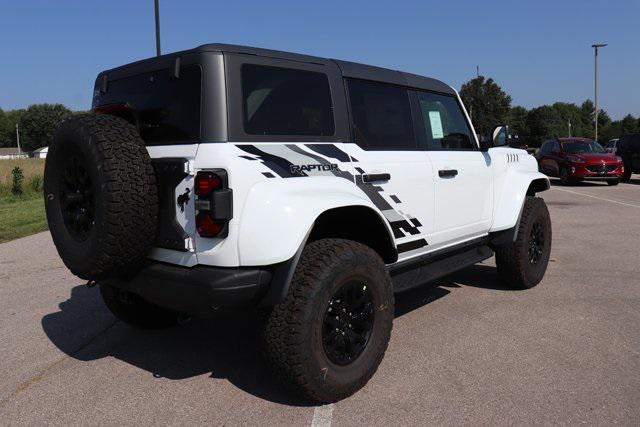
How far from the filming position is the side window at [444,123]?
175 inches

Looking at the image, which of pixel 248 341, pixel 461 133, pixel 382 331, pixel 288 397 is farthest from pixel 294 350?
pixel 461 133

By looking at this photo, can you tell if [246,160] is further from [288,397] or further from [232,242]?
[288,397]

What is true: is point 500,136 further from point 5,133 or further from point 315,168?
point 5,133

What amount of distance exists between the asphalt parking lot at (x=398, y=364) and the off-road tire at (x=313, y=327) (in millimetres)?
158

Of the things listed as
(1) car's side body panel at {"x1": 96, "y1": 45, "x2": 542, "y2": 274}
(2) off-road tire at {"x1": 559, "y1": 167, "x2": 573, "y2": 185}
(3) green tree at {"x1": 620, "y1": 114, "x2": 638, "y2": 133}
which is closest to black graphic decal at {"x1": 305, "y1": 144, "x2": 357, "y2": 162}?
(1) car's side body panel at {"x1": 96, "y1": 45, "x2": 542, "y2": 274}

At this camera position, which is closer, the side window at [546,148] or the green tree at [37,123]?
the side window at [546,148]

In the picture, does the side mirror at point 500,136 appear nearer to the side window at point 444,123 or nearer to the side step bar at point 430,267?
the side window at point 444,123

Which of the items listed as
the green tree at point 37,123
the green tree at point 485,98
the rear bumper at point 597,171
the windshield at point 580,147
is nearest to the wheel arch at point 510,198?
the rear bumper at point 597,171

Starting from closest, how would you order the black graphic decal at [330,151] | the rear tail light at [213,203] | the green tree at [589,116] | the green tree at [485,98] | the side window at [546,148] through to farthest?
the rear tail light at [213,203] → the black graphic decal at [330,151] → the side window at [546,148] → the green tree at [485,98] → the green tree at [589,116]

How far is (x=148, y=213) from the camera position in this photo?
2.92 metres

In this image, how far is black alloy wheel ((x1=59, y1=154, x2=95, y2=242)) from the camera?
3.12 meters

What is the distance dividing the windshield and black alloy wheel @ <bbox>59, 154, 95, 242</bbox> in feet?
62.7

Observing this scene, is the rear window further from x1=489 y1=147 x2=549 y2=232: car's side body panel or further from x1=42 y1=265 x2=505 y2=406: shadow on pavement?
x1=489 y1=147 x2=549 y2=232: car's side body panel

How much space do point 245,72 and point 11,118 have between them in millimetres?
150569
